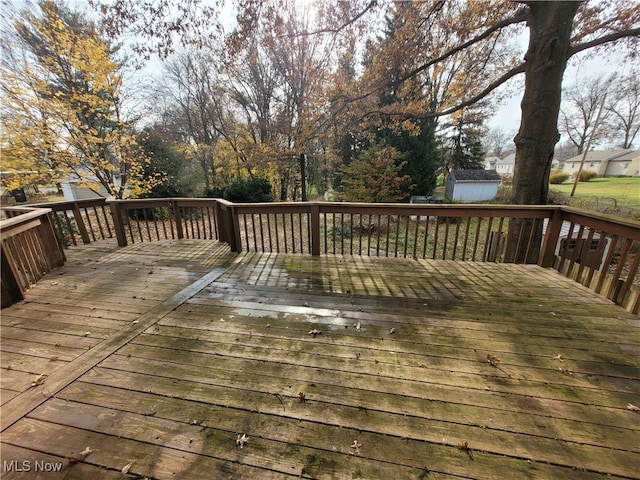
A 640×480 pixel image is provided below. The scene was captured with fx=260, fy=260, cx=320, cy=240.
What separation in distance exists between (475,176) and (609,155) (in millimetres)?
31901

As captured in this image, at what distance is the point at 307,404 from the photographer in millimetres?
1632

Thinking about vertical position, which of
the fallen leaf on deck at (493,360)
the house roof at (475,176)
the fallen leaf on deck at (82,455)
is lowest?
the fallen leaf on deck at (493,360)

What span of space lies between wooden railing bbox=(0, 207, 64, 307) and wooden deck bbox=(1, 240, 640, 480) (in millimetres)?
235

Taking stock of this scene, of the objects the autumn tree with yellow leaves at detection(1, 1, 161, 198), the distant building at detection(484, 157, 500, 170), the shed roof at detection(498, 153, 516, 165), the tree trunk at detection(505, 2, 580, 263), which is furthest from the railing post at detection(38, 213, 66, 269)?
the shed roof at detection(498, 153, 516, 165)

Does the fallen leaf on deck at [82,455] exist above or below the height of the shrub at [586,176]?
below

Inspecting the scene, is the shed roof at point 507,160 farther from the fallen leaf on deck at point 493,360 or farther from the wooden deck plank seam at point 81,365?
the wooden deck plank seam at point 81,365

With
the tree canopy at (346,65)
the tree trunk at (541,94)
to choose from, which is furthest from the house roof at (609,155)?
the tree trunk at (541,94)

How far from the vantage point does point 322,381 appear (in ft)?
5.94

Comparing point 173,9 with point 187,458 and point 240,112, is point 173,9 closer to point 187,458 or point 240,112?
point 187,458

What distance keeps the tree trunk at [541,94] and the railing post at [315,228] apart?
340 cm

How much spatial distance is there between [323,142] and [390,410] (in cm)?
1344

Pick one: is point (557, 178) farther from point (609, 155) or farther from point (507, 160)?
point (609, 155)

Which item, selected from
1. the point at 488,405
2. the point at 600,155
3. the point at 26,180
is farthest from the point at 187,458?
the point at 600,155

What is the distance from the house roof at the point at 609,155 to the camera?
31.5m
